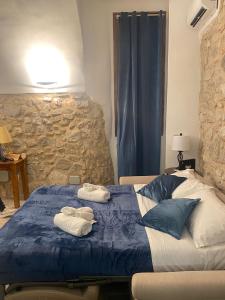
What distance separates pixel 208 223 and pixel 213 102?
1.45 m

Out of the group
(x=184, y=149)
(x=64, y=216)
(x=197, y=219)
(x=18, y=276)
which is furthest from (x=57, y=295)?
(x=184, y=149)

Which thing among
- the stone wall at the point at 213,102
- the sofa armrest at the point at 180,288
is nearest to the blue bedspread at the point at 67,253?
the sofa armrest at the point at 180,288

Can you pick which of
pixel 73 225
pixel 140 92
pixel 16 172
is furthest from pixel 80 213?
pixel 140 92

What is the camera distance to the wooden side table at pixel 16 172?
135 inches

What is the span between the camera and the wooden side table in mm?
3425

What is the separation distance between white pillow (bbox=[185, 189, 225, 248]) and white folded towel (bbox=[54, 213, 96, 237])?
2.38 feet

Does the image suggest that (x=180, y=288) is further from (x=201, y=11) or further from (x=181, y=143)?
(x=201, y=11)

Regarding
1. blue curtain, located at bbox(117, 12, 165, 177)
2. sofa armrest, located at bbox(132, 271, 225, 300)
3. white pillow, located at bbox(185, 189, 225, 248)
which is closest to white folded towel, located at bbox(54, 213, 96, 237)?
sofa armrest, located at bbox(132, 271, 225, 300)

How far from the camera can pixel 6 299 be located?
163 centimetres

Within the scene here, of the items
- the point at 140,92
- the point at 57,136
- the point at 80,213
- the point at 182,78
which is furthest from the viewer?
the point at 57,136

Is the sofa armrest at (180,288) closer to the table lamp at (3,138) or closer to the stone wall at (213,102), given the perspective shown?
the stone wall at (213,102)

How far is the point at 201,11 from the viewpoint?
8.61 feet

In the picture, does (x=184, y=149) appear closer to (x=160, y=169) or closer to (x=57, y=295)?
(x=160, y=169)

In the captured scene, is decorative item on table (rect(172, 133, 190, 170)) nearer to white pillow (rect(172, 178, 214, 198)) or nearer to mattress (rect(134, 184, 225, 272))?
white pillow (rect(172, 178, 214, 198))
